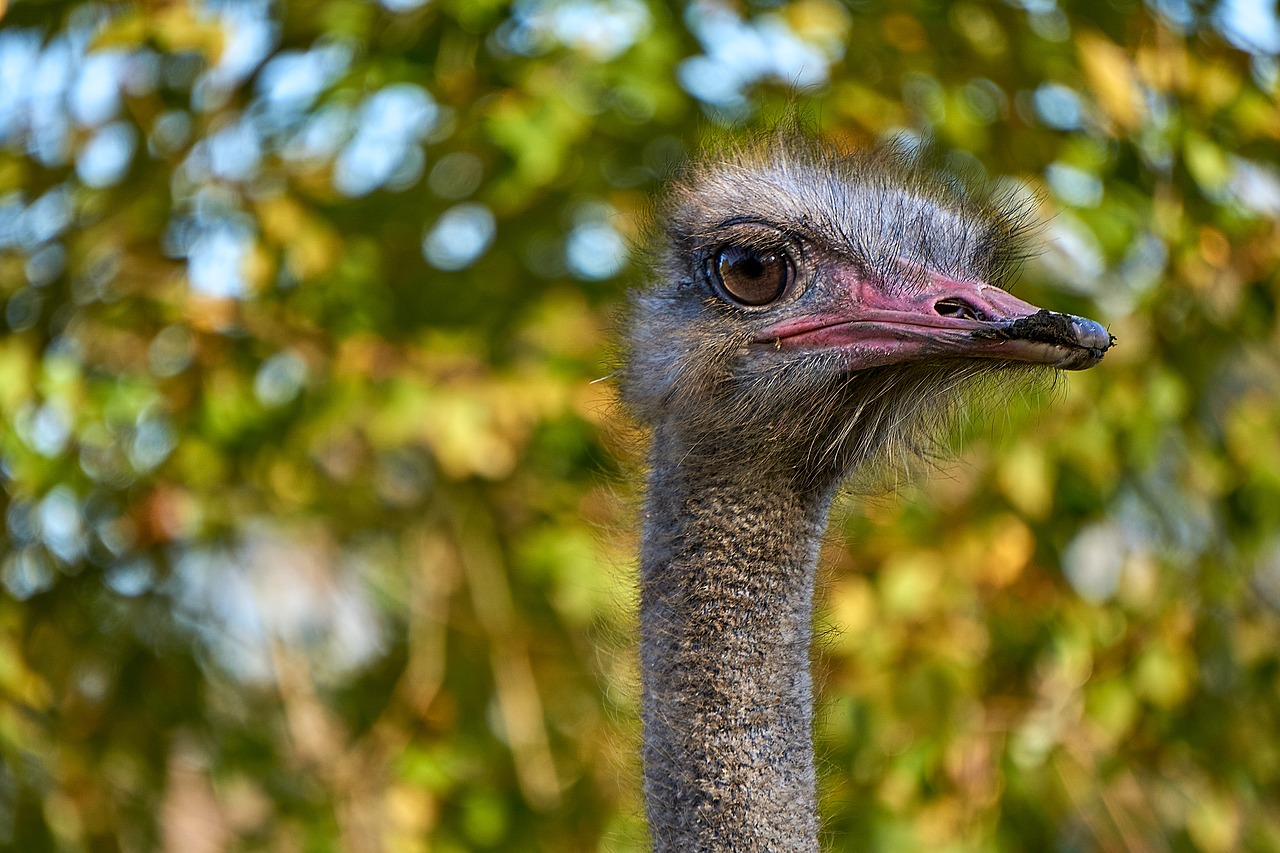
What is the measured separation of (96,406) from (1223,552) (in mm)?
2034

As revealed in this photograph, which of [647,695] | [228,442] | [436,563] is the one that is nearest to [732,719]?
[647,695]

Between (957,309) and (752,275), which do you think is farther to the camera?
(752,275)

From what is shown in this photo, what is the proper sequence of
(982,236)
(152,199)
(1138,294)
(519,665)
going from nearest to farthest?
(982,236) < (1138,294) < (152,199) < (519,665)

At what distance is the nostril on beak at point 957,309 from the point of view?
138cm

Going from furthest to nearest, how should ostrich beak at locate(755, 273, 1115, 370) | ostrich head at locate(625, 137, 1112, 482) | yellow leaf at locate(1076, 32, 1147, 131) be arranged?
yellow leaf at locate(1076, 32, 1147, 131), ostrich head at locate(625, 137, 1112, 482), ostrich beak at locate(755, 273, 1115, 370)

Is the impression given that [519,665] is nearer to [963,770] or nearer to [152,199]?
Answer: [963,770]

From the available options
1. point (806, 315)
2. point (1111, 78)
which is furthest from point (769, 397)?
point (1111, 78)

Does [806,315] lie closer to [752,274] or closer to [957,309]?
[752,274]

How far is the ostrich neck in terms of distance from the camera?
1373 millimetres

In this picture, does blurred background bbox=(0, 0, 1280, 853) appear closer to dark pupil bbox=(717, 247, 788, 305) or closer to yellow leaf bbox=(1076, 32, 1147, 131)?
yellow leaf bbox=(1076, 32, 1147, 131)

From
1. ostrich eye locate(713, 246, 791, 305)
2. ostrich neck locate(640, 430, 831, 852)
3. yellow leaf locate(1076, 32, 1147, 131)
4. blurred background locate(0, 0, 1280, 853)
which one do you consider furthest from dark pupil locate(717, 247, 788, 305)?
yellow leaf locate(1076, 32, 1147, 131)

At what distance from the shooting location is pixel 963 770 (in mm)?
2607

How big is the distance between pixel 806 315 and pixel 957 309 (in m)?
0.19

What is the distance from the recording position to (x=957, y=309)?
1420 mm
